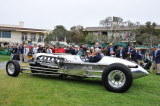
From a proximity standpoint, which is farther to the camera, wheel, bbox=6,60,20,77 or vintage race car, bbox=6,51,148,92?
wheel, bbox=6,60,20,77

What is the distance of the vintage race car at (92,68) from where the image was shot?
19.7 ft

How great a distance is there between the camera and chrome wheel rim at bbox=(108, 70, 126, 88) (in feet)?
20.0

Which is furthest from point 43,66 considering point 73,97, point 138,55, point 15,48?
point 15,48

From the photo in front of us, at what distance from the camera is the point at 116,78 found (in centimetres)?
614

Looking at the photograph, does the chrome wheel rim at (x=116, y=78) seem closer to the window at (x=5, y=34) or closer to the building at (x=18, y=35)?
the building at (x=18, y=35)

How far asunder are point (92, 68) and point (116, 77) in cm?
112

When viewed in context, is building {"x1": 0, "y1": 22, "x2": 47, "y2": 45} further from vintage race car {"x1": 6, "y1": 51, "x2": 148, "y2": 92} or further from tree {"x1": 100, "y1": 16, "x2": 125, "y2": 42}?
vintage race car {"x1": 6, "y1": 51, "x2": 148, "y2": 92}

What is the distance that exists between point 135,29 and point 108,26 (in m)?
6.62

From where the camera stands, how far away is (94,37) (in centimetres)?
4434

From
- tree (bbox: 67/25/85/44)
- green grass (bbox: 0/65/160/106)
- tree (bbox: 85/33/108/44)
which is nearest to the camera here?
green grass (bbox: 0/65/160/106)

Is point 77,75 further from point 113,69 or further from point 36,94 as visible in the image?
point 36,94

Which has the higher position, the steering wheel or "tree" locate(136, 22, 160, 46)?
"tree" locate(136, 22, 160, 46)

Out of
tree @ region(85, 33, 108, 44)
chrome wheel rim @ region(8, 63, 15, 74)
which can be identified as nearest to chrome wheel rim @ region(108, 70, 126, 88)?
chrome wheel rim @ region(8, 63, 15, 74)

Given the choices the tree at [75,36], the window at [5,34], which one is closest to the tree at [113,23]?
the tree at [75,36]
